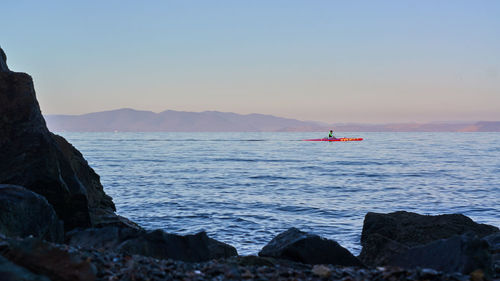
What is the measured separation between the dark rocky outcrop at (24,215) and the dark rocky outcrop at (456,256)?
252 inches

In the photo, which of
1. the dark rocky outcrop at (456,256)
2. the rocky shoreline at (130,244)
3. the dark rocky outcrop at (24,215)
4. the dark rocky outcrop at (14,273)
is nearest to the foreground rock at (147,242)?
the rocky shoreline at (130,244)

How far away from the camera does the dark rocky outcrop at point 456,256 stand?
613 cm

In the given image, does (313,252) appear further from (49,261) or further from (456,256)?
(49,261)

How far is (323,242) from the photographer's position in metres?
8.48

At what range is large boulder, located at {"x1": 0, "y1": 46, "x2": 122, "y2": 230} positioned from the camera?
9742mm

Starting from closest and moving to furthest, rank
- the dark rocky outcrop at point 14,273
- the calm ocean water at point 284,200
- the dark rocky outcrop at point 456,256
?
the dark rocky outcrop at point 14,273, the dark rocky outcrop at point 456,256, the calm ocean water at point 284,200

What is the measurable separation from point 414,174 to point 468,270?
33.2 meters

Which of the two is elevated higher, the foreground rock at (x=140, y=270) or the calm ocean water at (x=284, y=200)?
the foreground rock at (x=140, y=270)

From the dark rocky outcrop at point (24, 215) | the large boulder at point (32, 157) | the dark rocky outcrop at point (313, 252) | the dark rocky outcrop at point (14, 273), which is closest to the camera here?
the dark rocky outcrop at point (14, 273)

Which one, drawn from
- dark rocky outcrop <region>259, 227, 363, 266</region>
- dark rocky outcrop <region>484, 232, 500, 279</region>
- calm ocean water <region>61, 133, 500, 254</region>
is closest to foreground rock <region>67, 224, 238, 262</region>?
dark rocky outcrop <region>259, 227, 363, 266</region>

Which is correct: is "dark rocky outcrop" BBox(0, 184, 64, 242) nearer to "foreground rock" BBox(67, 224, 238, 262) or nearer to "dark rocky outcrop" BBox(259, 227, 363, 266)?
"foreground rock" BBox(67, 224, 238, 262)

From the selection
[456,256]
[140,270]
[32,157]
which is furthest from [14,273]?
[32,157]

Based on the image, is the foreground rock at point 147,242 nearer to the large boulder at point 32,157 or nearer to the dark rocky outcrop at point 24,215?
the dark rocky outcrop at point 24,215

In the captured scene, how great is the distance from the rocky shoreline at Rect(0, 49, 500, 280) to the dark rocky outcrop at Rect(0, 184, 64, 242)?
17 millimetres
